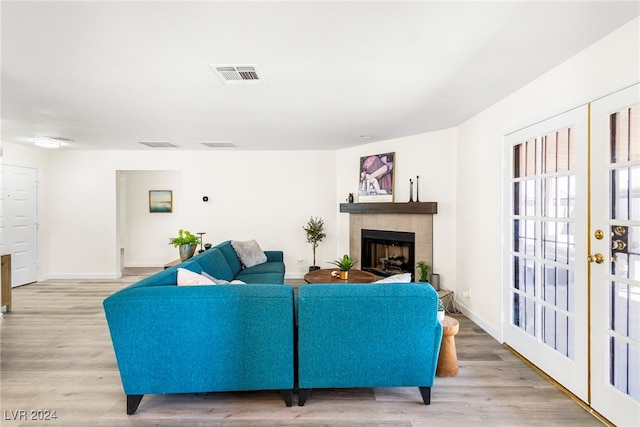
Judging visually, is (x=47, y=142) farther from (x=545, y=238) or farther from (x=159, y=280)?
(x=545, y=238)

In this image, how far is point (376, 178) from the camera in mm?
5207

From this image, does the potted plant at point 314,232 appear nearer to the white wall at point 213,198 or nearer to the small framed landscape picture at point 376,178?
the white wall at point 213,198

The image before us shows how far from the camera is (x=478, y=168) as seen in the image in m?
3.62

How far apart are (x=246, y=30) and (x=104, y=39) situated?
93 centimetres

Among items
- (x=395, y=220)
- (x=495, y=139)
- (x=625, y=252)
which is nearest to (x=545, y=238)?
(x=625, y=252)

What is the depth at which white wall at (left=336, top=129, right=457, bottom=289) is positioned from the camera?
4289mm

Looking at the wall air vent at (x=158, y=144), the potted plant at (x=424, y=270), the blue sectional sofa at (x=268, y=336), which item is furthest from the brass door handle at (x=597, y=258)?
the wall air vent at (x=158, y=144)

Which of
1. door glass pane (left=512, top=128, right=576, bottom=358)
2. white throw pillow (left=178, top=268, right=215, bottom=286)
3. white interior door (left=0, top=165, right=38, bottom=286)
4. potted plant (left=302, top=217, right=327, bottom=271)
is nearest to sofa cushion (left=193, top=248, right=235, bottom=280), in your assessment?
white throw pillow (left=178, top=268, right=215, bottom=286)

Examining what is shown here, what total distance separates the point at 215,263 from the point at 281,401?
184 centimetres

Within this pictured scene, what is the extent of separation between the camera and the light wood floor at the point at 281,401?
201cm

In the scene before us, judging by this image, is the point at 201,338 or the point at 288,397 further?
the point at 288,397

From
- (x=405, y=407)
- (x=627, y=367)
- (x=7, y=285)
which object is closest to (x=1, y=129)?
(x=7, y=285)

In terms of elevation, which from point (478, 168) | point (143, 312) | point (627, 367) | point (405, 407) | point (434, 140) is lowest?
point (405, 407)

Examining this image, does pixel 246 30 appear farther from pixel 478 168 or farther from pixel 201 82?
pixel 478 168
